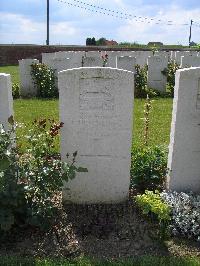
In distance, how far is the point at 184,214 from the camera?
167 inches

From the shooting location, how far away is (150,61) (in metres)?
13.4

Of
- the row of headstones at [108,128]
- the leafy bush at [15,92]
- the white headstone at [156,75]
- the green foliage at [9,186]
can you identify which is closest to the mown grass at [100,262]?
the green foliage at [9,186]

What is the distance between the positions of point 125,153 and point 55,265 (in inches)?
60.5

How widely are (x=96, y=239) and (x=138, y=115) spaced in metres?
5.92

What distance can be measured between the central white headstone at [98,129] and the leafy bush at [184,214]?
0.61 metres

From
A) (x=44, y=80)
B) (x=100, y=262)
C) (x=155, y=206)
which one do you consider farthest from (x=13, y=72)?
(x=100, y=262)

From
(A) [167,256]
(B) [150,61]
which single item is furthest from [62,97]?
(B) [150,61]

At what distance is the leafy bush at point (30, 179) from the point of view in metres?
3.88

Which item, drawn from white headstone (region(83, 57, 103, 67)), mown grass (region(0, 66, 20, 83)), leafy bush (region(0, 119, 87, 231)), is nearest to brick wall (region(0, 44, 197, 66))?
mown grass (region(0, 66, 20, 83))

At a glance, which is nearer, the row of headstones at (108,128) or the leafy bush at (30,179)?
the leafy bush at (30,179)

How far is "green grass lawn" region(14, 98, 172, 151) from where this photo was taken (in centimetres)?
768

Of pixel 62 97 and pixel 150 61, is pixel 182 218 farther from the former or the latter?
pixel 150 61

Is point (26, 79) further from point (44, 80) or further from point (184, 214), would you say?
point (184, 214)

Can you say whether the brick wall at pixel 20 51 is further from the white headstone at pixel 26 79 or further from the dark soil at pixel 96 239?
the dark soil at pixel 96 239
